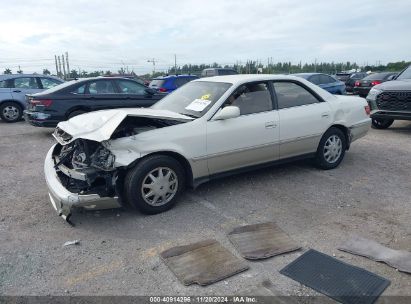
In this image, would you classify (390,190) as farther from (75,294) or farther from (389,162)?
(75,294)

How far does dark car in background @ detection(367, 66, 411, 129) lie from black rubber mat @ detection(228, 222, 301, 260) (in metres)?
6.20

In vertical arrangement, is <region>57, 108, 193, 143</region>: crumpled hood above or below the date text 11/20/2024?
above

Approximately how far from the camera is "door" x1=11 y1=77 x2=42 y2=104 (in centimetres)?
1208

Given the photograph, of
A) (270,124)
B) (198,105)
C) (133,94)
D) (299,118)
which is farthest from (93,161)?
(133,94)

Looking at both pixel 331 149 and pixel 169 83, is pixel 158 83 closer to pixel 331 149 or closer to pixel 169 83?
pixel 169 83

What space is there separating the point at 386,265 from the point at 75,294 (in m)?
2.71

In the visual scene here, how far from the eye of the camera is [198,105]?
503 cm

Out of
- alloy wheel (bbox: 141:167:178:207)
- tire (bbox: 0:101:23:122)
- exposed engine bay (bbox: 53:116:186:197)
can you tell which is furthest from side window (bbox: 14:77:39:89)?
alloy wheel (bbox: 141:167:178:207)

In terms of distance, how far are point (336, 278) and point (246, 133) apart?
7.62 ft

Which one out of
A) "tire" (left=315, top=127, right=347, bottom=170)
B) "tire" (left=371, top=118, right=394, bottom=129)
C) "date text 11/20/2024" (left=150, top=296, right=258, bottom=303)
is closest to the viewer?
"date text 11/20/2024" (left=150, top=296, right=258, bottom=303)

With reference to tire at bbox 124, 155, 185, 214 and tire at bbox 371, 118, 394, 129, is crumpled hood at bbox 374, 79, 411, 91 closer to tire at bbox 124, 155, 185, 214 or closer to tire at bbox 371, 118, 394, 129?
tire at bbox 371, 118, 394, 129

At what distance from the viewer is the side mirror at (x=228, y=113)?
4672mm

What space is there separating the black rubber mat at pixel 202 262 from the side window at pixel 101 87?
22.4 feet

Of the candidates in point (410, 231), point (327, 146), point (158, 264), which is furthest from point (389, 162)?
point (158, 264)
